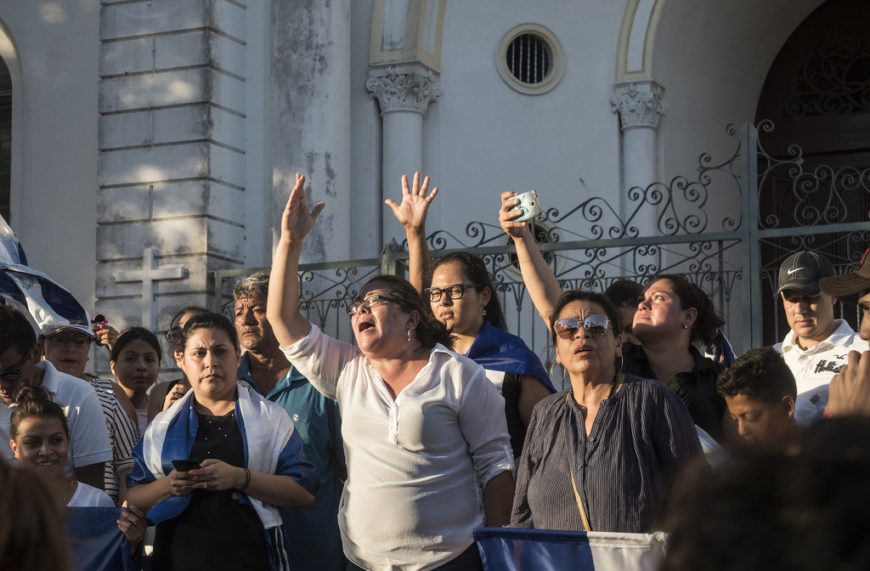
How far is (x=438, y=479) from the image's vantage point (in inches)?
186

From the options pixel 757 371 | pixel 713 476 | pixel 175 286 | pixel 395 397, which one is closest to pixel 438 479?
pixel 395 397

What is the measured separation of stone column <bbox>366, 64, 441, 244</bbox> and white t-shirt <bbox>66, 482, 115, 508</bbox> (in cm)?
775

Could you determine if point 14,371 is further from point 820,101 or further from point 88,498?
point 820,101

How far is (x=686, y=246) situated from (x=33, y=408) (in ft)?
29.8

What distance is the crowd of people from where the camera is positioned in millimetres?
4395

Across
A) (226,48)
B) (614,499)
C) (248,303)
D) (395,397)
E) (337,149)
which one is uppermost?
(226,48)

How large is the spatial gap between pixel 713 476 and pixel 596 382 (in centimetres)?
324

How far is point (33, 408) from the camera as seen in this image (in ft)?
17.5

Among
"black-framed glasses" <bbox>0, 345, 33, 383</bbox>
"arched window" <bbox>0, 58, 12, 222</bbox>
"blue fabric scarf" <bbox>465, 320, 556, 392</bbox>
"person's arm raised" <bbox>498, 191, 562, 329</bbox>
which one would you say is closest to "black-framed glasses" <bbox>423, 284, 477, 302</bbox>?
"blue fabric scarf" <bbox>465, 320, 556, 392</bbox>

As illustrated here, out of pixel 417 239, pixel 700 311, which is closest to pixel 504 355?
pixel 417 239

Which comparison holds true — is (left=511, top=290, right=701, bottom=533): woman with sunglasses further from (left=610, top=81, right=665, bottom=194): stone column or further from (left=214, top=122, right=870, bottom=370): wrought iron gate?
(left=610, top=81, right=665, bottom=194): stone column

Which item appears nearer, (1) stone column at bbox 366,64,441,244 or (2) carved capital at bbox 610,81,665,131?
(1) stone column at bbox 366,64,441,244

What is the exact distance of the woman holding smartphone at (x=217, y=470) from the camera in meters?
5.13

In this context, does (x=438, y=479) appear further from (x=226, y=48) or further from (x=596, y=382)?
(x=226, y=48)
